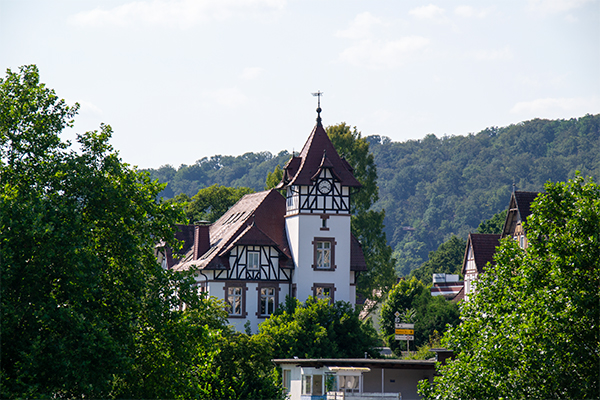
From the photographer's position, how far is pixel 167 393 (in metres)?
24.2

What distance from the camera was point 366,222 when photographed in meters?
65.5

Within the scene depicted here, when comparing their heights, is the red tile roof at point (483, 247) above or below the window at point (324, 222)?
below

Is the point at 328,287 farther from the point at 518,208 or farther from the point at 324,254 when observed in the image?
the point at 518,208

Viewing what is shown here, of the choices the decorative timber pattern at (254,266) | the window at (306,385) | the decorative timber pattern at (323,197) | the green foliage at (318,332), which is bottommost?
the window at (306,385)

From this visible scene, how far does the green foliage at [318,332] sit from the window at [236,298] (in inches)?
93.0

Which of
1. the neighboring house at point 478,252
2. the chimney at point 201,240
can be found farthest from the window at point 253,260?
the neighboring house at point 478,252

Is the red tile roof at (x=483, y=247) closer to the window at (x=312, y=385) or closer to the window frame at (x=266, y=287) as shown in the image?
the window frame at (x=266, y=287)

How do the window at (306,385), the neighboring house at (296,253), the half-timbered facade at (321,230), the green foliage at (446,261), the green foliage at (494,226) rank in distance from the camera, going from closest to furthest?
the window at (306,385), the neighboring house at (296,253), the half-timbered facade at (321,230), the green foliage at (494,226), the green foliage at (446,261)

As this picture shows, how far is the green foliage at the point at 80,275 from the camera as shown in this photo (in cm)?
2125

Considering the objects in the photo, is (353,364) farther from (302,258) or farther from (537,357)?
(537,357)

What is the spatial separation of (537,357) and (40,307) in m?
12.8

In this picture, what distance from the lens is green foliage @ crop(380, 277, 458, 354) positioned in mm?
60812

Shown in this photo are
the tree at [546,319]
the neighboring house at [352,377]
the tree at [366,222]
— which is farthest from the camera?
the tree at [366,222]

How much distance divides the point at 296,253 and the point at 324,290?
2.72 metres
